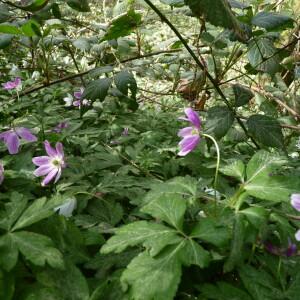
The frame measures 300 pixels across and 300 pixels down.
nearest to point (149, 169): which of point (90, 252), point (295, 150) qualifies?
point (90, 252)

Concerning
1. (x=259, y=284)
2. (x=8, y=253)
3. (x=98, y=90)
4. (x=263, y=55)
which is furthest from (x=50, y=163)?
(x=263, y=55)

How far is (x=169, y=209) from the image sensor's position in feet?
2.76

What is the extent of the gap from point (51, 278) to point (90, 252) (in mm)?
184

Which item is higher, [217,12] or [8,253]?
[217,12]

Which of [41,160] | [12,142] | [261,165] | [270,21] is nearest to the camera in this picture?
[261,165]

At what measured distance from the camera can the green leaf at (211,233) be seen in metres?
0.78

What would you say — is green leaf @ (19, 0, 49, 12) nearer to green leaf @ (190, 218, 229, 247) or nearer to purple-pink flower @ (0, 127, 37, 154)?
purple-pink flower @ (0, 127, 37, 154)

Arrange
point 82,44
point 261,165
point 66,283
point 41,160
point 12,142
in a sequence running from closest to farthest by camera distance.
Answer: point 66,283 → point 261,165 → point 41,160 → point 12,142 → point 82,44

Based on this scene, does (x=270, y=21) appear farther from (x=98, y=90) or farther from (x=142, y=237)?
(x=142, y=237)

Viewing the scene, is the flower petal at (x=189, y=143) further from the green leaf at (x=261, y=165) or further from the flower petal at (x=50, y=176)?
the flower petal at (x=50, y=176)

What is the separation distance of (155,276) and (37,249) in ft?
0.79

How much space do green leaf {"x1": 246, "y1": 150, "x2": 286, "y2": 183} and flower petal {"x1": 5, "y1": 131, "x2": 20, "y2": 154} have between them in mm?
842

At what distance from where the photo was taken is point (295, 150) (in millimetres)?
1979

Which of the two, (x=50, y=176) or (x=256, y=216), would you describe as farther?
Answer: (x=50, y=176)
